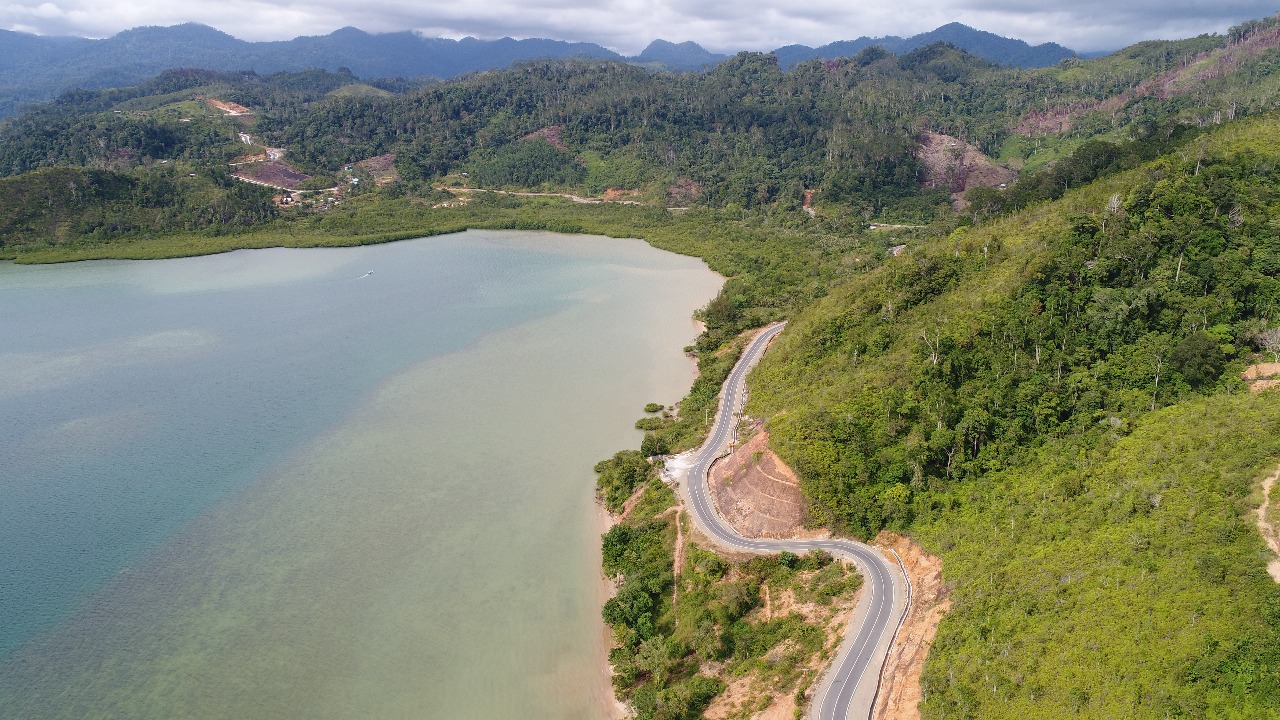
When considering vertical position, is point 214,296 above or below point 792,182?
below

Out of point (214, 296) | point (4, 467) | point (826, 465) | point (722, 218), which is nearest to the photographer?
point (826, 465)

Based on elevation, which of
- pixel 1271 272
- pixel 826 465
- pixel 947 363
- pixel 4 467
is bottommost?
pixel 4 467

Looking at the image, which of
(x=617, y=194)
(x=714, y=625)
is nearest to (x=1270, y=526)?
(x=714, y=625)

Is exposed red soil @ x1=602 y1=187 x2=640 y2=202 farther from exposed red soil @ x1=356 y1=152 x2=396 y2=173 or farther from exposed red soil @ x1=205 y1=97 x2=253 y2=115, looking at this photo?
exposed red soil @ x1=205 y1=97 x2=253 y2=115

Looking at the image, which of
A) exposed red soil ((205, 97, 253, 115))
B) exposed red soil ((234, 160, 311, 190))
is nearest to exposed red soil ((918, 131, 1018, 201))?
exposed red soil ((234, 160, 311, 190))

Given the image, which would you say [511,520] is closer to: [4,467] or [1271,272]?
[4,467]

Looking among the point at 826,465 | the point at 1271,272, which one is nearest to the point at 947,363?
the point at 826,465

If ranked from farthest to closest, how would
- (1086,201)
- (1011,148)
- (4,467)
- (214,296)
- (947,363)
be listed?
(1011,148) → (214,296) → (1086,201) → (4,467) → (947,363)
